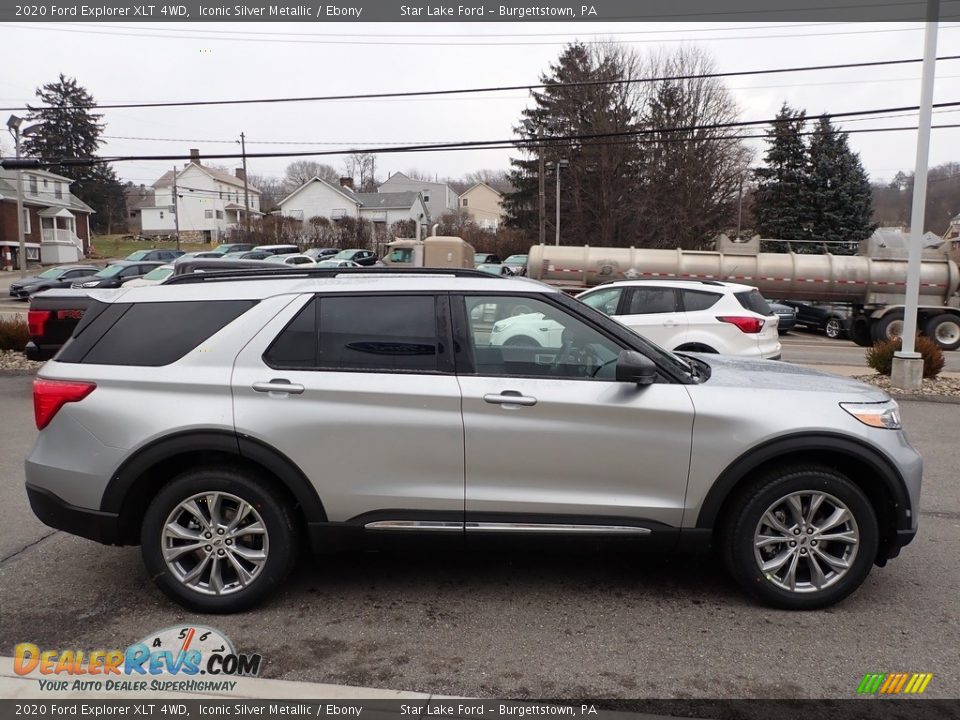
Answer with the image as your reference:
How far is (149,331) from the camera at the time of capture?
3889 millimetres

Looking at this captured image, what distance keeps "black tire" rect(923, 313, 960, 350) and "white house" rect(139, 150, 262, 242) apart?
70476 mm

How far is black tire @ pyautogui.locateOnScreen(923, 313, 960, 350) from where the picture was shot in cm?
2138

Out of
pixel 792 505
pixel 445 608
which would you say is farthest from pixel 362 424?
pixel 792 505

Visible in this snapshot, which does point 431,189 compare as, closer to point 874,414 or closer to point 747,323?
point 747,323

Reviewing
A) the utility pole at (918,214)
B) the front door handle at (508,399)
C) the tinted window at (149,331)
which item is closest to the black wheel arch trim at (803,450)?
the front door handle at (508,399)

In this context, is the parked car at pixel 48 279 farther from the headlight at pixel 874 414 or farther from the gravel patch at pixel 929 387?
the headlight at pixel 874 414

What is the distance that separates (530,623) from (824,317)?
24255mm

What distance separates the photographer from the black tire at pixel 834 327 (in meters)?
24.2

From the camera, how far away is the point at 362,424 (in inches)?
143

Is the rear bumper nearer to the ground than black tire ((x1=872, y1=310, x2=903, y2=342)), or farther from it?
farther from it

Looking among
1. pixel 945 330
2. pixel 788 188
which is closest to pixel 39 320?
pixel 945 330

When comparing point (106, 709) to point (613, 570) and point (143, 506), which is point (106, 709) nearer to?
point (143, 506)

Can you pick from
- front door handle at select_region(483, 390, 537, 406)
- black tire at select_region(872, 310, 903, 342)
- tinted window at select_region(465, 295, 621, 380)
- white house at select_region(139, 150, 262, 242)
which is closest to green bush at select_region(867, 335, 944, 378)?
tinted window at select_region(465, 295, 621, 380)

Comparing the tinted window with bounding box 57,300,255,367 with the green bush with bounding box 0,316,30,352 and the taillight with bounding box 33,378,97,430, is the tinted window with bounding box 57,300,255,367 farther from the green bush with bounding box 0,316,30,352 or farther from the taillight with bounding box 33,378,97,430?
the green bush with bounding box 0,316,30,352
